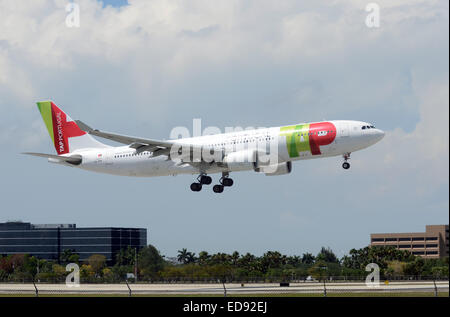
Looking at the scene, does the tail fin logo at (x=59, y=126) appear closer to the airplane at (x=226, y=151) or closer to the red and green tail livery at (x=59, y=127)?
the red and green tail livery at (x=59, y=127)

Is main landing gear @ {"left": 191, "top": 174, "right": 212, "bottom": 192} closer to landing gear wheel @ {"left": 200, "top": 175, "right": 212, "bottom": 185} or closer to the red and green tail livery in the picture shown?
landing gear wheel @ {"left": 200, "top": 175, "right": 212, "bottom": 185}

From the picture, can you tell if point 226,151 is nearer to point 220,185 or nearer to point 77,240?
point 220,185

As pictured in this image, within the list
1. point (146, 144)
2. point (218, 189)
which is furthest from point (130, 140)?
point (218, 189)

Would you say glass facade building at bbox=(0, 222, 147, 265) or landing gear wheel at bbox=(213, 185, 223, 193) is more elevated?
landing gear wheel at bbox=(213, 185, 223, 193)

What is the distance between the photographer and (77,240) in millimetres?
96875

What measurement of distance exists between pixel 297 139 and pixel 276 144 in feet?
6.44

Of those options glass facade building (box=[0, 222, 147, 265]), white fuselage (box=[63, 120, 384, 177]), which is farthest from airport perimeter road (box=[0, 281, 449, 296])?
white fuselage (box=[63, 120, 384, 177])

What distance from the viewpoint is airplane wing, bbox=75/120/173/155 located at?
195ft

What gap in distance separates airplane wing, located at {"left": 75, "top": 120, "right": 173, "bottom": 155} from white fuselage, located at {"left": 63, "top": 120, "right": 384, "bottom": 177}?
1.37m

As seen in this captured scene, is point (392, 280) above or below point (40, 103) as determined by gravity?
below

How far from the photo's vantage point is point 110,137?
61156mm
